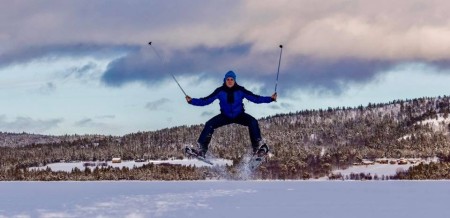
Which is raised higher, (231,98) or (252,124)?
(231,98)

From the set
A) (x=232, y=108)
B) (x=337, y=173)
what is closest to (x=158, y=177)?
(x=337, y=173)

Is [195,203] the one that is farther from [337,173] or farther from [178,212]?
[337,173]

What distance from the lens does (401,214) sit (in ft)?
59.0

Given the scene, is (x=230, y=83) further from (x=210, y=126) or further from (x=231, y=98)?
(x=210, y=126)

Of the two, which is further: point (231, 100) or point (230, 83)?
point (231, 100)

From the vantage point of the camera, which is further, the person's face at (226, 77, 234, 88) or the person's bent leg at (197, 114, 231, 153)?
the person's bent leg at (197, 114, 231, 153)

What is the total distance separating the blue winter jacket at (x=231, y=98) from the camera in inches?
983

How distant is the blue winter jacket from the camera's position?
81.9ft

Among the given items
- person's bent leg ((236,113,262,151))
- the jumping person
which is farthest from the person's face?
person's bent leg ((236,113,262,151))

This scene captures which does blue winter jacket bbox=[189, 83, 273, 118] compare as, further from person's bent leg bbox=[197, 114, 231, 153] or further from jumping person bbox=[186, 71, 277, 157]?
person's bent leg bbox=[197, 114, 231, 153]

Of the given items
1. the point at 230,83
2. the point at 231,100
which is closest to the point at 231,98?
the point at 231,100

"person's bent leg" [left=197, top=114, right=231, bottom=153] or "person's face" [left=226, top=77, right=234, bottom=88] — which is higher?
"person's face" [left=226, top=77, right=234, bottom=88]

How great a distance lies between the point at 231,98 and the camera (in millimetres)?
25047

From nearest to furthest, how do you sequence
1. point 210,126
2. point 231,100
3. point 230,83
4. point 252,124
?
point 230,83 → point 231,100 → point 252,124 → point 210,126
